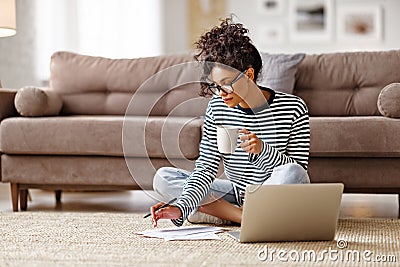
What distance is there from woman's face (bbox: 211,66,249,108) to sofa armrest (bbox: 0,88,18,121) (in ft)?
5.09

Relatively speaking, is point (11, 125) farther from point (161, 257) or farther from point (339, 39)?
point (339, 39)

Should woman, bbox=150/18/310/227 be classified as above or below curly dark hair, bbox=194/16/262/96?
below

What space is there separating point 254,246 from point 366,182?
108cm

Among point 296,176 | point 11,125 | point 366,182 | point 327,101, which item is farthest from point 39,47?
point 296,176

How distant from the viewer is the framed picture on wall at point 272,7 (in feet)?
20.9

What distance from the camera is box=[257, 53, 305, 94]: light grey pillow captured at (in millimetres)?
3666

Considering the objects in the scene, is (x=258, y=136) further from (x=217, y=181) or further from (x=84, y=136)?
(x=84, y=136)

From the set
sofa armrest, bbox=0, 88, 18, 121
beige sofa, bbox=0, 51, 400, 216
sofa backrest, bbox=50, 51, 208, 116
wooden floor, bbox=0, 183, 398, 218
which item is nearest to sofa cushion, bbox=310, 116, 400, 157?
beige sofa, bbox=0, 51, 400, 216

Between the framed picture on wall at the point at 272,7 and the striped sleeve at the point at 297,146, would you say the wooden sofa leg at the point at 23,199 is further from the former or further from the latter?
the framed picture on wall at the point at 272,7

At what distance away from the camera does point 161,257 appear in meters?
2.11

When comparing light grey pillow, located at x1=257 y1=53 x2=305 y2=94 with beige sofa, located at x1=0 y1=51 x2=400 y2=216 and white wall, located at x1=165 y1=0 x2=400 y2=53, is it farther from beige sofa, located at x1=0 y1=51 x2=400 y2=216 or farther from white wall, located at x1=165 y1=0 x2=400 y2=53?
white wall, located at x1=165 y1=0 x2=400 y2=53

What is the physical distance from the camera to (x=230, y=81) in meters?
2.34

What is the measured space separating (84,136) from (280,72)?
41.2 inches

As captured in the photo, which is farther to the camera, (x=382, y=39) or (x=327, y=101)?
(x=382, y=39)
